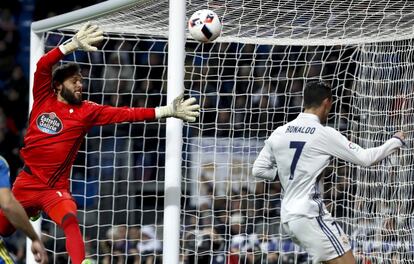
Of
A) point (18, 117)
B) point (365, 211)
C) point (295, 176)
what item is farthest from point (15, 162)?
point (295, 176)

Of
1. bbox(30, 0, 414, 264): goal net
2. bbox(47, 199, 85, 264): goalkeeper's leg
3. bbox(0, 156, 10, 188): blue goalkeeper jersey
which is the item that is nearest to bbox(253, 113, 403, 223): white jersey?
bbox(30, 0, 414, 264): goal net

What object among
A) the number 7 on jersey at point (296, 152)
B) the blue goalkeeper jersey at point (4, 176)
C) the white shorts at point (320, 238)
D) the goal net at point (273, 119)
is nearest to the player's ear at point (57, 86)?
the goal net at point (273, 119)

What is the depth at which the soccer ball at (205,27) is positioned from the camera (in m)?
7.21

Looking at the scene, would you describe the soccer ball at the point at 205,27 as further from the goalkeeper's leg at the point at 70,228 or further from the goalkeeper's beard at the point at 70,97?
the goalkeeper's leg at the point at 70,228

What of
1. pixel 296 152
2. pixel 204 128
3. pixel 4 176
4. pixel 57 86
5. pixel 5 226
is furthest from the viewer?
pixel 204 128

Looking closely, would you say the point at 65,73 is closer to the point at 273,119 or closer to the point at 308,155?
the point at 308,155

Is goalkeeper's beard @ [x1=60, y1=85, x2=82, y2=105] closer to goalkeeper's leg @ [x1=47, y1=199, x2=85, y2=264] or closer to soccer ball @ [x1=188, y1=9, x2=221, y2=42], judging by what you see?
goalkeeper's leg @ [x1=47, y1=199, x2=85, y2=264]

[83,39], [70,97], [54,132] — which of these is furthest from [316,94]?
[54,132]

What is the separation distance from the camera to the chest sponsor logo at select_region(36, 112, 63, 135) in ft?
24.3

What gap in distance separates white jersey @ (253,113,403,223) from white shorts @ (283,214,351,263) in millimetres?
49

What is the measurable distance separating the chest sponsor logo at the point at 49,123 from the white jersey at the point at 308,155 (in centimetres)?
159

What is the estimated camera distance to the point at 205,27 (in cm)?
720

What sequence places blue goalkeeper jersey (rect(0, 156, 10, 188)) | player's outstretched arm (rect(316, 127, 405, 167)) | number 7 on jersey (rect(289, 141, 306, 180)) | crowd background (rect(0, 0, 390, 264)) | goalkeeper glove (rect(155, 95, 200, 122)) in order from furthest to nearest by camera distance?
crowd background (rect(0, 0, 390, 264)) → goalkeeper glove (rect(155, 95, 200, 122)) → number 7 on jersey (rect(289, 141, 306, 180)) → player's outstretched arm (rect(316, 127, 405, 167)) → blue goalkeeper jersey (rect(0, 156, 10, 188))

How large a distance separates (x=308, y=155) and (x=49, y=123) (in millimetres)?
1917
